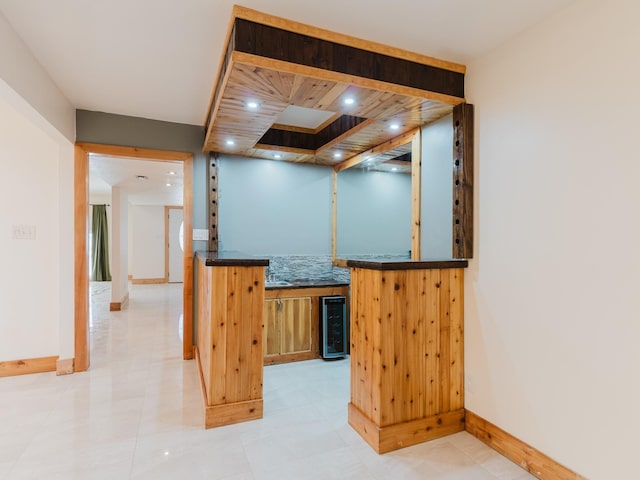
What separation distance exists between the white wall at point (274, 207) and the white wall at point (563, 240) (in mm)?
2315

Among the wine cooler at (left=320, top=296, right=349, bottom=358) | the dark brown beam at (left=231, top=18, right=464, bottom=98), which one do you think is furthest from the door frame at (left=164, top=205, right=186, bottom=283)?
the dark brown beam at (left=231, top=18, right=464, bottom=98)

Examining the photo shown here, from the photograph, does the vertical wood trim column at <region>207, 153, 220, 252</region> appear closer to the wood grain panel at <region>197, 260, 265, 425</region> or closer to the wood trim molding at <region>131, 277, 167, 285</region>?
the wood grain panel at <region>197, 260, 265, 425</region>

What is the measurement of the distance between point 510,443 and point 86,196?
13.1ft

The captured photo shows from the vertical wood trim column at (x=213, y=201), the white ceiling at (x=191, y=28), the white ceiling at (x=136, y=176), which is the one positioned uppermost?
the white ceiling at (x=191, y=28)

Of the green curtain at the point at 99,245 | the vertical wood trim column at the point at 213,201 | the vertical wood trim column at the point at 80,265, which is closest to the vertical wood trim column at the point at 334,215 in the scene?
the vertical wood trim column at the point at 213,201

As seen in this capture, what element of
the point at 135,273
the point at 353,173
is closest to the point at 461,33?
the point at 353,173

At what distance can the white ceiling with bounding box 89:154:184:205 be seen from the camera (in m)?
4.68

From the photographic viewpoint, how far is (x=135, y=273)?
378 inches

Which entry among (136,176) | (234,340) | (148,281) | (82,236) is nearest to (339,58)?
(234,340)

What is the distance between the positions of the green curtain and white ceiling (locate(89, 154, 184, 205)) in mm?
1036

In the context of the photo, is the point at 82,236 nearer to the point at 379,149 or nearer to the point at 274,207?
the point at 274,207

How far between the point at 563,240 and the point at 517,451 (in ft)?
A: 4.00

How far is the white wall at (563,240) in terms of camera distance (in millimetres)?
1544

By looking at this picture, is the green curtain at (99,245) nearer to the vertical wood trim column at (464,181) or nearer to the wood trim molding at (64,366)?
the wood trim molding at (64,366)
